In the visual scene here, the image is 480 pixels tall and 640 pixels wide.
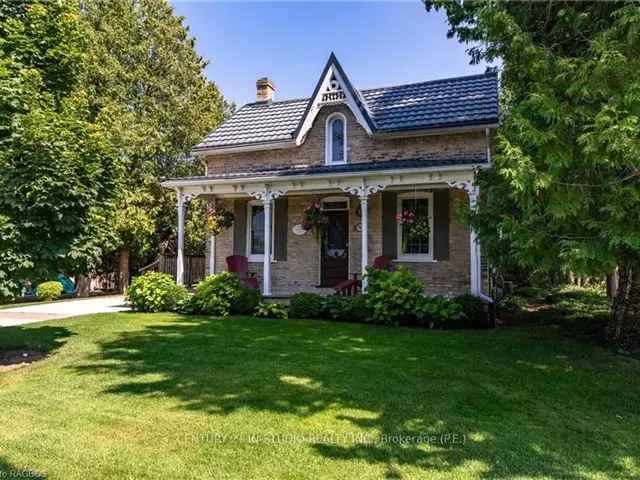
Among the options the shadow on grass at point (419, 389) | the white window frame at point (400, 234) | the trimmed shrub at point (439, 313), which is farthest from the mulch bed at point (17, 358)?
the white window frame at point (400, 234)

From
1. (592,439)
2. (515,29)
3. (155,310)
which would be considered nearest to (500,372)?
(592,439)

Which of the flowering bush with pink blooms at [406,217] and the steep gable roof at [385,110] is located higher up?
the steep gable roof at [385,110]

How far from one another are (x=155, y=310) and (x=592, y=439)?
386 inches

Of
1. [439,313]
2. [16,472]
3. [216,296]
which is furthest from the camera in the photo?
[216,296]

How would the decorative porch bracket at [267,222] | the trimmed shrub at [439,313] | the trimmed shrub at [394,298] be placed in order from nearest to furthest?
the trimmed shrub at [439,313] → the trimmed shrub at [394,298] → the decorative porch bracket at [267,222]

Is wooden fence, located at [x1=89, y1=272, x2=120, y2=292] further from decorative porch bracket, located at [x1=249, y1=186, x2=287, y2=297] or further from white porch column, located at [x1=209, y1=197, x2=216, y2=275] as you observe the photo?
decorative porch bracket, located at [x1=249, y1=186, x2=287, y2=297]

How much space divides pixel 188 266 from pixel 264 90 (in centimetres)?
788

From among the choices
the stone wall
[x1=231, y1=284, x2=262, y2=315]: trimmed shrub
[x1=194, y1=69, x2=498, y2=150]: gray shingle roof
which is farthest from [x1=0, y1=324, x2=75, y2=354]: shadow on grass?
[x1=194, y1=69, x2=498, y2=150]: gray shingle roof

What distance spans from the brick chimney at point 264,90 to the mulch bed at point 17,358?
12.7m

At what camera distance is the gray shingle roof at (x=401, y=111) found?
12484mm

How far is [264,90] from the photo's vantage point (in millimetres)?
17406

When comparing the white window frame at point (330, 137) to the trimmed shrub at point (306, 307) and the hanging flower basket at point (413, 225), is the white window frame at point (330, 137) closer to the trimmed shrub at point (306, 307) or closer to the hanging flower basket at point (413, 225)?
the hanging flower basket at point (413, 225)

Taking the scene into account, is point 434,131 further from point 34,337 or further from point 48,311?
point 48,311

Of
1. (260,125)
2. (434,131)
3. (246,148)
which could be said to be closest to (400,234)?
(434,131)
